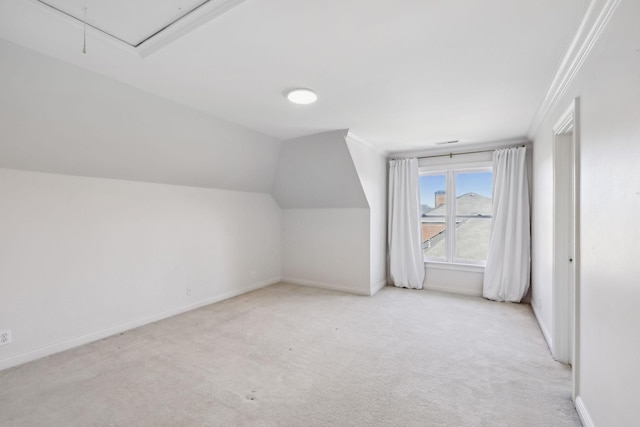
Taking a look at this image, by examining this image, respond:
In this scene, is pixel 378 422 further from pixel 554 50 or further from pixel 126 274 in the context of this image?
pixel 126 274

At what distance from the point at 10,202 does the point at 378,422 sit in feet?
11.1

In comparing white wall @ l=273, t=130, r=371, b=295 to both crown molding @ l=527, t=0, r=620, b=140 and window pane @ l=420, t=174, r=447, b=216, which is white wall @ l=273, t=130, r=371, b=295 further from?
crown molding @ l=527, t=0, r=620, b=140

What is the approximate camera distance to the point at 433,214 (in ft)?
15.9

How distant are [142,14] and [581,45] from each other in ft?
8.44

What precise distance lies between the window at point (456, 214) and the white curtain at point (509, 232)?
27 cm

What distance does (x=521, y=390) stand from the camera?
6.72ft

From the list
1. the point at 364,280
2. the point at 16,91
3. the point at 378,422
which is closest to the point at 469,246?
the point at 364,280

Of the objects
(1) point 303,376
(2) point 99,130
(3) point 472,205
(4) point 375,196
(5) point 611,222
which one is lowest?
(1) point 303,376

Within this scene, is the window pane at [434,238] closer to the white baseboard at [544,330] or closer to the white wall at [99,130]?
the white baseboard at [544,330]

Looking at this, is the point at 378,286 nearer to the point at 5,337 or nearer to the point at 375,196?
the point at 375,196

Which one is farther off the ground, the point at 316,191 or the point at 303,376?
the point at 316,191

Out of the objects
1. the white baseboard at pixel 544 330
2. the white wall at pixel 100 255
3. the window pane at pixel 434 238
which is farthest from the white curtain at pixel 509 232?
the white wall at pixel 100 255

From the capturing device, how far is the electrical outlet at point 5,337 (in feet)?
7.63

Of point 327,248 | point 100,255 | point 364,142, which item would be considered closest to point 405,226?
point 327,248
